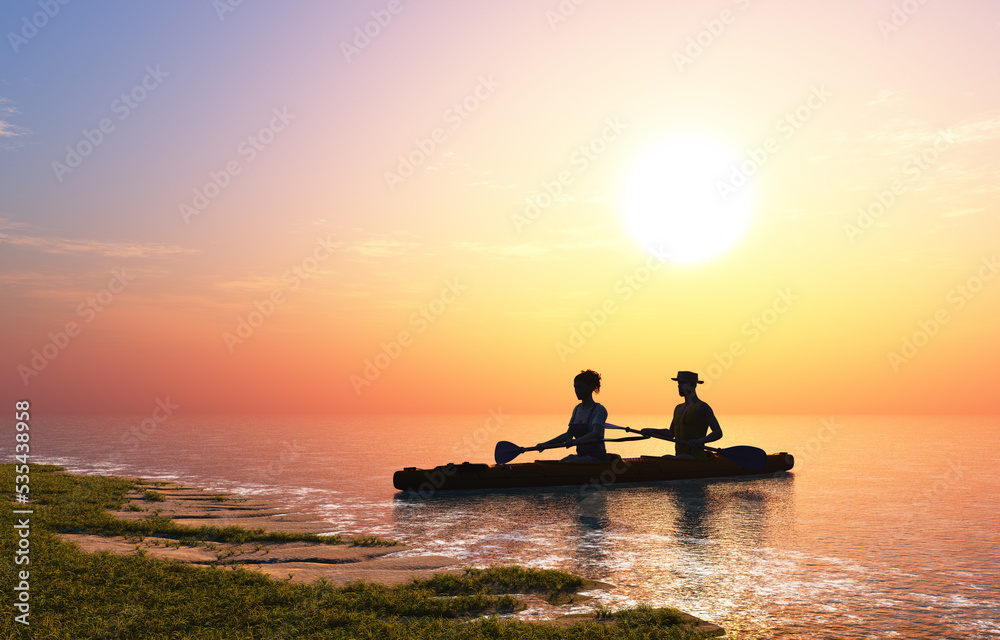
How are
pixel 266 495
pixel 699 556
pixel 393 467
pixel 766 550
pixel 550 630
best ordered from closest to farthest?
pixel 550 630 → pixel 699 556 → pixel 766 550 → pixel 266 495 → pixel 393 467

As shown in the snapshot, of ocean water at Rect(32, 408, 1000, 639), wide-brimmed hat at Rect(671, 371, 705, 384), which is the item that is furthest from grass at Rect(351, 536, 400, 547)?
wide-brimmed hat at Rect(671, 371, 705, 384)

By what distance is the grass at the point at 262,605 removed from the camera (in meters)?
6.91

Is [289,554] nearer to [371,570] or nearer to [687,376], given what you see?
[371,570]

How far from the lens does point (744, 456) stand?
25.1 metres

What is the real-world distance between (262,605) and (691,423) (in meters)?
19.1

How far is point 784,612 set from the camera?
25.7ft

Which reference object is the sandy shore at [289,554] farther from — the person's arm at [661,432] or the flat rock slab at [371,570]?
the person's arm at [661,432]

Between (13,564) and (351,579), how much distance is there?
16.3ft

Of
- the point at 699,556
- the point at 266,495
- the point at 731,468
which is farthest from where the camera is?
the point at 731,468

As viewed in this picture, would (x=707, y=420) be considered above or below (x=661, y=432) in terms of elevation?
above

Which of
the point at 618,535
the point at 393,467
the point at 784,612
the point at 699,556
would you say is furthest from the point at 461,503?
the point at 393,467

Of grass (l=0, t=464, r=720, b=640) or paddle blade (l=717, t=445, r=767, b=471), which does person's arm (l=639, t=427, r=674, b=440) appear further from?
grass (l=0, t=464, r=720, b=640)

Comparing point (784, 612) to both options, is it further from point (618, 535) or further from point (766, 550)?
point (618, 535)

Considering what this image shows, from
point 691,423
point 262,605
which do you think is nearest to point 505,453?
point 691,423
